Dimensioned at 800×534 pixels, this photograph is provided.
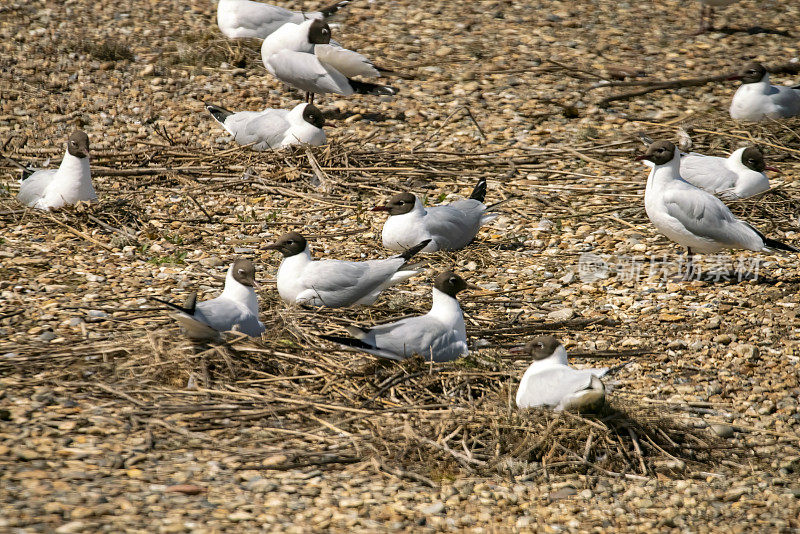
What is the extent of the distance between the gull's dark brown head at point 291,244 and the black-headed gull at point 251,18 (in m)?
5.17

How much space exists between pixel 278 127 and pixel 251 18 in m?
2.47

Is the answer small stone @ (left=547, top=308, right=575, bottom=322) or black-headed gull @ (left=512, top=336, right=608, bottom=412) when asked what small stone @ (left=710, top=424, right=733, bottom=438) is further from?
small stone @ (left=547, top=308, right=575, bottom=322)

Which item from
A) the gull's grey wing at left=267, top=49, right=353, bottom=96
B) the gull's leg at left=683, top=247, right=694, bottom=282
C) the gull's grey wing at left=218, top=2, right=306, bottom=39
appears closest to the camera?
the gull's leg at left=683, top=247, right=694, bottom=282

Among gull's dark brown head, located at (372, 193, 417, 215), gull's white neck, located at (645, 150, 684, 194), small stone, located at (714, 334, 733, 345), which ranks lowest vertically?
small stone, located at (714, 334, 733, 345)

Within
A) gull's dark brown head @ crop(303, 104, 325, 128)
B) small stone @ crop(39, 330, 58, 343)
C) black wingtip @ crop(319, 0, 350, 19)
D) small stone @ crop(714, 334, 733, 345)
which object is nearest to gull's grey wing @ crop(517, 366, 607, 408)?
small stone @ crop(714, 334, 733, 345)

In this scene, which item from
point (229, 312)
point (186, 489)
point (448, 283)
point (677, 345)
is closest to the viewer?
point (186, 489)

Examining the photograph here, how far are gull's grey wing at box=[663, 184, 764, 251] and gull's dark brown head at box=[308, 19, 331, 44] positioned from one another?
4.39 meters

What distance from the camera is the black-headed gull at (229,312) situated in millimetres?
4645

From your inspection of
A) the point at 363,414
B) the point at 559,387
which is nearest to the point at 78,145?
the point at 363,414

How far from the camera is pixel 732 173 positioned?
283 inches

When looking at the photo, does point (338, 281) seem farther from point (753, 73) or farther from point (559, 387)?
point (753, 73)

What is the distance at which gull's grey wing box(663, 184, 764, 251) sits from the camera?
6121 mm

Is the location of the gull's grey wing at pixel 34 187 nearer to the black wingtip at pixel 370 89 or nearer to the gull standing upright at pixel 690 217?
the black wingtip at pixel 370 89

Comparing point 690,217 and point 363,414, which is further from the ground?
point 363,414
